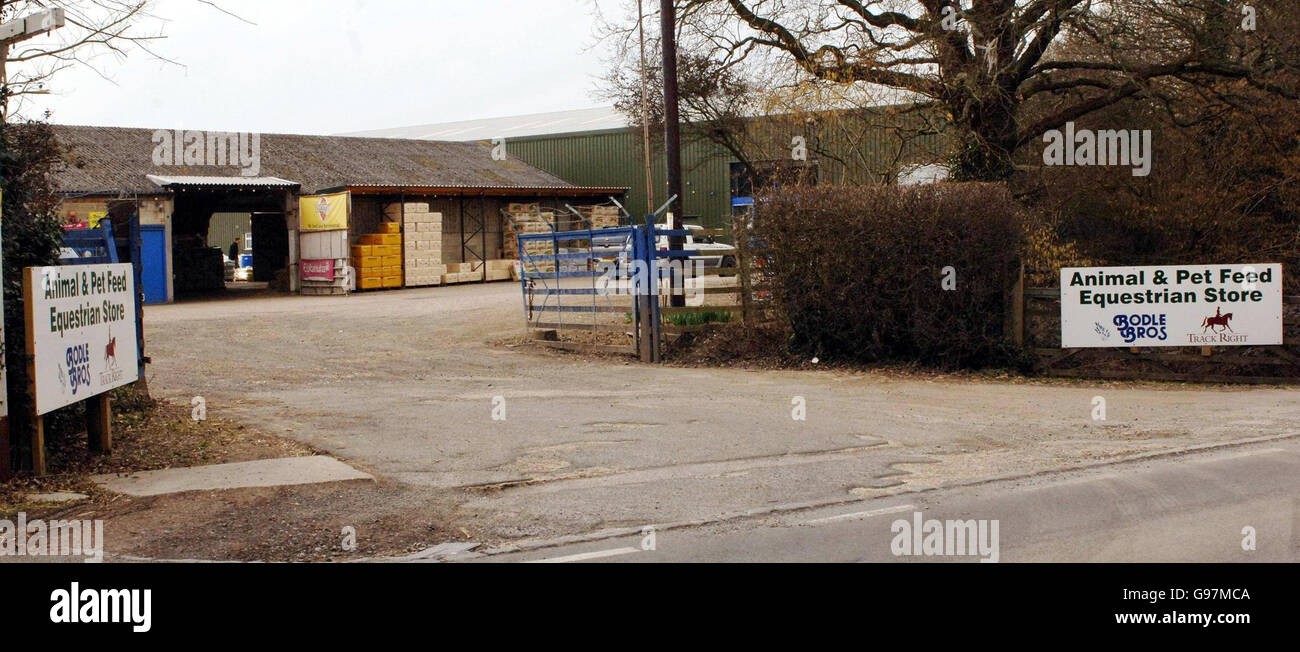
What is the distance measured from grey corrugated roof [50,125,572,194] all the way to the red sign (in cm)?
273

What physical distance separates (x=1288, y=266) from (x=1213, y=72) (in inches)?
146

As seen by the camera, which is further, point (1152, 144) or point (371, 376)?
point (1152, 144)

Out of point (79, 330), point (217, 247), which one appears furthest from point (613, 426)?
point (217, 247)

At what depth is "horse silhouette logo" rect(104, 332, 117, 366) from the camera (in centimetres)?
977

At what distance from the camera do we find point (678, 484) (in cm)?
912

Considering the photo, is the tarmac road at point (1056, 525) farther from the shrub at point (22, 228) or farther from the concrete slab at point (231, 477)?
the shrub at point (22, 228)

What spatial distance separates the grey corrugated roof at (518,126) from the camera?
2170 inches

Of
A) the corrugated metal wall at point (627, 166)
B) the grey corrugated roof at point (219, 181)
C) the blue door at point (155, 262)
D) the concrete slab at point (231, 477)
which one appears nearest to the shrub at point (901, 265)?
the concrete slab at point (231, 477)

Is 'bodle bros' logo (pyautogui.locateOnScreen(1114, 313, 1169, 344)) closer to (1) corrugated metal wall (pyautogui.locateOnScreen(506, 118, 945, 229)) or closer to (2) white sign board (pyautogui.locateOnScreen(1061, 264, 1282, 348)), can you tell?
(2) white sign board (pyautogui.locateOnScreen(1061, 264, 1282, 348))

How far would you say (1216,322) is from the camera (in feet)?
52.1

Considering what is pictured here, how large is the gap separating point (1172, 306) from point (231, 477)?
1293 cm

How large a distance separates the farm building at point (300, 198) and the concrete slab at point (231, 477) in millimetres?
22290
